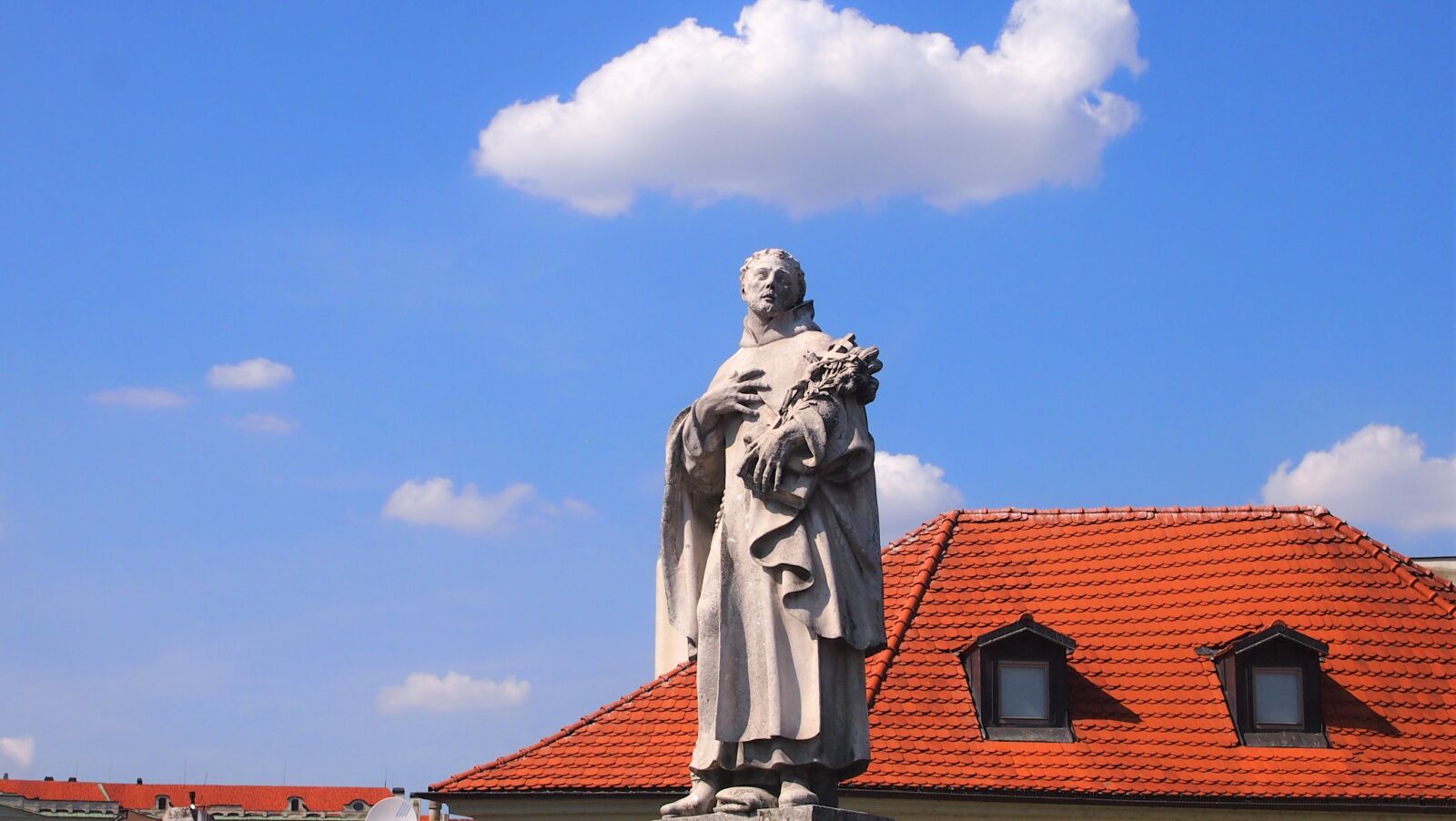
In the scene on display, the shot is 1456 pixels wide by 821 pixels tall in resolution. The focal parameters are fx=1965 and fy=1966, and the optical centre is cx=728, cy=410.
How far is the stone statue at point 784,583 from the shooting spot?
8.59 m

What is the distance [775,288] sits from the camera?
30.6 feet

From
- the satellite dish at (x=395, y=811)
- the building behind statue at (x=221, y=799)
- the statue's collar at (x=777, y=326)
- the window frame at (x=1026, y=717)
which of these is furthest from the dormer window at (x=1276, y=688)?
the building behind statue at (x=221, y=799)

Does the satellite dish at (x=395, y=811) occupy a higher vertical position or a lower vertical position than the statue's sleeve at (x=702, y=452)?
lower

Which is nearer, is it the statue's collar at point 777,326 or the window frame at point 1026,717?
the statue's collar at point 777,326

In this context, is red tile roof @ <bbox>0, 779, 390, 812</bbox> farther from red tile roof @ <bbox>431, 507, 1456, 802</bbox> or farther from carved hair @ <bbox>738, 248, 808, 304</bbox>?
carved hair @ <bbox>738, 248, 808, 304</bbox>

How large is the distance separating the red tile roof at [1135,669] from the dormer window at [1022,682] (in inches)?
8.3

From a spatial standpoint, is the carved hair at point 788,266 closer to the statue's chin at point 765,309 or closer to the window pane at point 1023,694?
the statue's chin at point 765,309

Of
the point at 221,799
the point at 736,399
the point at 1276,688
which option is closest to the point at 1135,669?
the point at 1276,688

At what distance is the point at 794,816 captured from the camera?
8.12 m

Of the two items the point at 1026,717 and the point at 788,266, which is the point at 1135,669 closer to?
the point at 1026,717

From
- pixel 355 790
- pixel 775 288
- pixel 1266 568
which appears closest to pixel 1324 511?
pixel 1266 568

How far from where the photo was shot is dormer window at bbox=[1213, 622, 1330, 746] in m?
24.9

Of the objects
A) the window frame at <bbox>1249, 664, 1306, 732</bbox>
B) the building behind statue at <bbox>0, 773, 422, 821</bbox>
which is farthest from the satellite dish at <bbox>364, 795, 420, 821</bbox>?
the building behind statue at <bbox>0, 773, 422, 821</bbox>

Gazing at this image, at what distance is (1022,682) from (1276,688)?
3.24 metres
